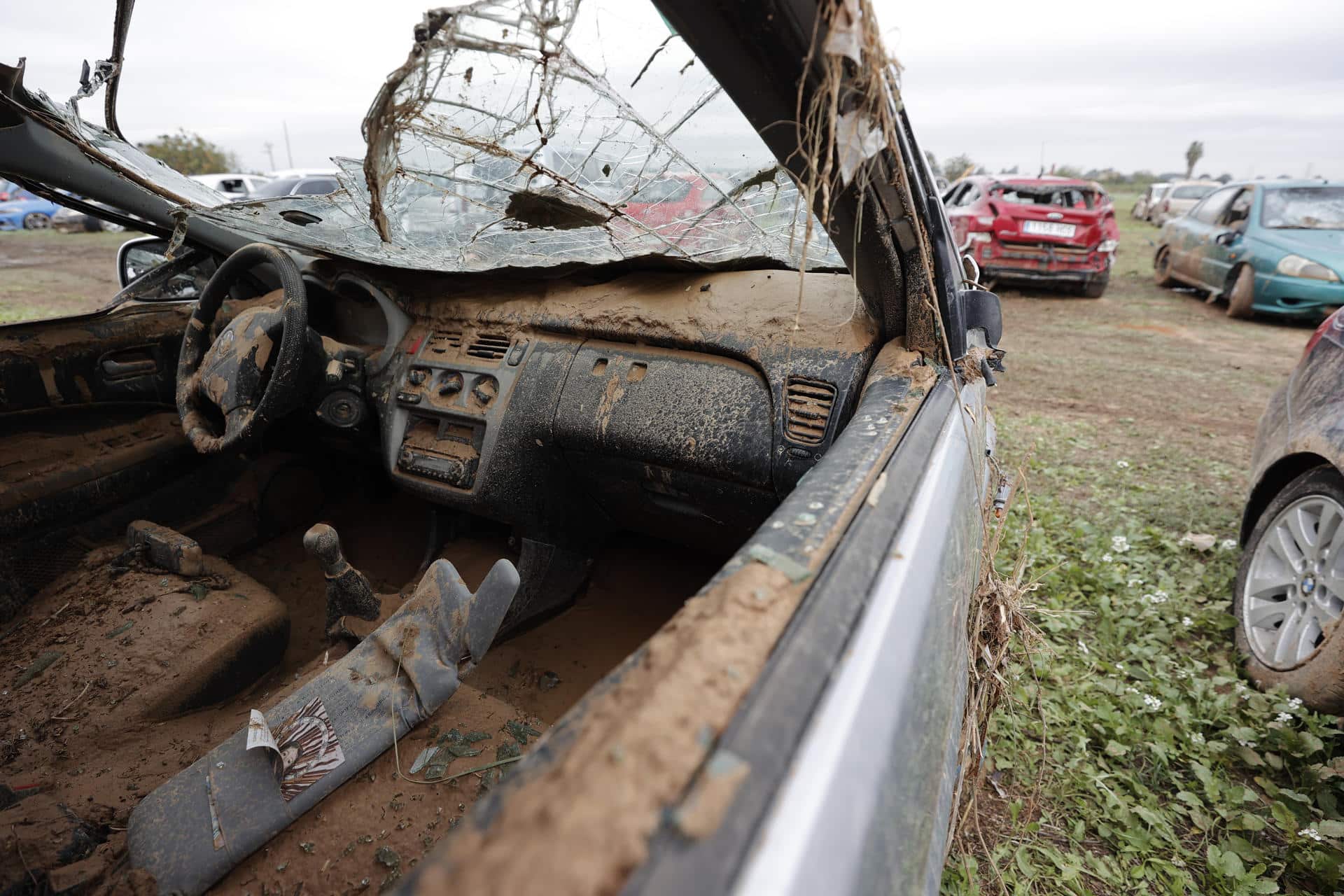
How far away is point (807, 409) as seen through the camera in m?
1.73

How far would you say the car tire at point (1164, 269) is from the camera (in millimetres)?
10492

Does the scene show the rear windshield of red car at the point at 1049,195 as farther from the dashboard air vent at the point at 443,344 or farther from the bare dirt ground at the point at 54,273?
the bare dirt ground at the point at 54,273

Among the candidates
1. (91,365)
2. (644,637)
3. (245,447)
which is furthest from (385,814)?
(91,365)

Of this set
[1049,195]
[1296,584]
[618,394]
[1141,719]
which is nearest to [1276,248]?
[1049,195]

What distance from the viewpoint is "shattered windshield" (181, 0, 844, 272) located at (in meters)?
1.15

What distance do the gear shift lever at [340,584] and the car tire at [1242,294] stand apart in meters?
10.0

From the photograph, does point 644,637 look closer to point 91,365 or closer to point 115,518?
Answer: point 115,518

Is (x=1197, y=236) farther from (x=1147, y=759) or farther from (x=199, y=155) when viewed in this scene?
(x=199, y=155)

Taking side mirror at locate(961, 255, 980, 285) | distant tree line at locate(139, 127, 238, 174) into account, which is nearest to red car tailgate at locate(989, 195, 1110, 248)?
side mirror at locate(961, 255, 980, 285)

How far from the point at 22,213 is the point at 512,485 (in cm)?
2517

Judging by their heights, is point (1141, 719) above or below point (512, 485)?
below

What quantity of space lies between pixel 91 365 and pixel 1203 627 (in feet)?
14.9

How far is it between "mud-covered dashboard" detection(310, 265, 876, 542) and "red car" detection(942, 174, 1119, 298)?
27.0 feet

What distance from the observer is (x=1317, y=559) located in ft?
7.80
